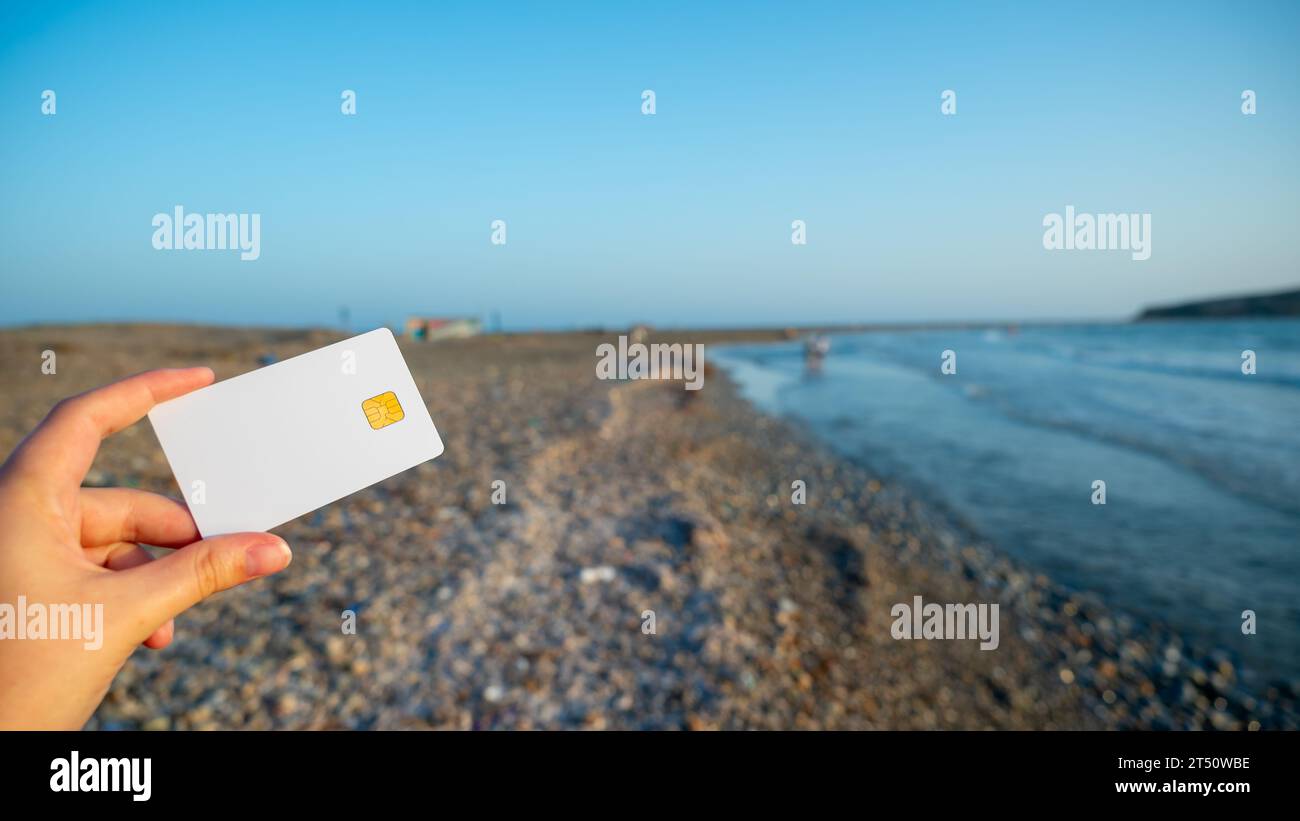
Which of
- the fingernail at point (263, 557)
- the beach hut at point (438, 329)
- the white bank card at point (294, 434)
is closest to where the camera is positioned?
the fingernail at point (263, 557)

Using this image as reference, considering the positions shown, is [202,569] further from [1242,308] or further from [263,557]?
[1242,308]

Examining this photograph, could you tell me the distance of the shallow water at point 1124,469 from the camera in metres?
8.35

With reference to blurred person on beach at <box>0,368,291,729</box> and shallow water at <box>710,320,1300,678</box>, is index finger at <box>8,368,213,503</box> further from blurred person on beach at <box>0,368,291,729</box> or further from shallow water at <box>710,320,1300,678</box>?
shallow water at <box>710,320,1300,678</box>

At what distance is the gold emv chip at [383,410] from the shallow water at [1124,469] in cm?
956

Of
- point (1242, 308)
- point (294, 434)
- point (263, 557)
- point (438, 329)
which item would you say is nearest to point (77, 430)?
point (294, 434)

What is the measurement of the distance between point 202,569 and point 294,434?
1.82ft

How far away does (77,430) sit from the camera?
189 centimetres

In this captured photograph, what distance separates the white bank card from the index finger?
93 mm

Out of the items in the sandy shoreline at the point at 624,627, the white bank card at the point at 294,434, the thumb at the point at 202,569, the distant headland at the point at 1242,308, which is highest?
the distant headland at the point at 1242,308

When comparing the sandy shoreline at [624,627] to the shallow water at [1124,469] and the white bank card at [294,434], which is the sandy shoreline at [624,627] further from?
the white bank card at [294,434]

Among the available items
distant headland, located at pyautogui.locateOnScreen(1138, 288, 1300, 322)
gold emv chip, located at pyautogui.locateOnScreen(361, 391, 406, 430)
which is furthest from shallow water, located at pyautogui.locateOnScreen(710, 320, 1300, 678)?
distant headland, located at pyautogui.locateOnScreen(1138, 288, 1300, 322)

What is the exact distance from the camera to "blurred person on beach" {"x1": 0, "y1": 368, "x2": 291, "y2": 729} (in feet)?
5.30

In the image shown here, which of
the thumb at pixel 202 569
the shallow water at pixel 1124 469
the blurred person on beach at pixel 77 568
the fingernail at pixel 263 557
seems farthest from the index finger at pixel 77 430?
the shallow water at pixel 1124 469
